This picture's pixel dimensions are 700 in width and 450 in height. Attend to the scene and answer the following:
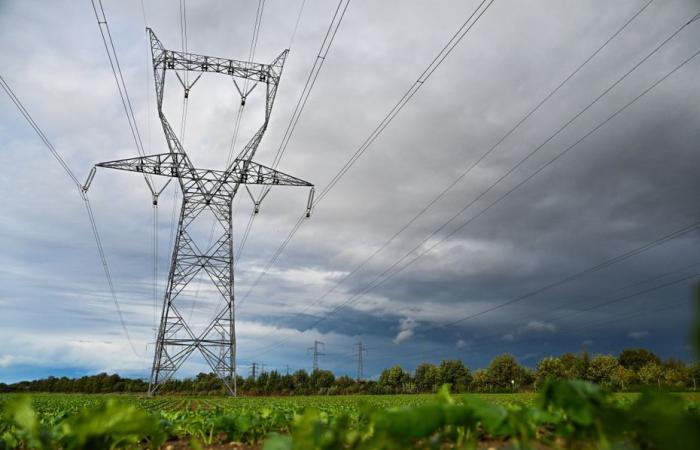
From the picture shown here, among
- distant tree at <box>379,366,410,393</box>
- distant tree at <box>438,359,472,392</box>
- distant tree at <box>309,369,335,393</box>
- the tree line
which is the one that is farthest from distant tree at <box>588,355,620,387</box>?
distant tree at <box>309,369,335,393</box>

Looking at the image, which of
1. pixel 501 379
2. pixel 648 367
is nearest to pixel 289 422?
pixel 648 367

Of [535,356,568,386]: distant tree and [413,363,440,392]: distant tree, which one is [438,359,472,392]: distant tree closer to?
[413,363,440,392]: distant tree

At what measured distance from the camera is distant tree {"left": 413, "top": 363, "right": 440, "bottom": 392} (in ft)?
382

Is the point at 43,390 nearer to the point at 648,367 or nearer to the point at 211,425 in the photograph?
the point at 211,425

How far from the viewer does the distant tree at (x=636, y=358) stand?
106 meters

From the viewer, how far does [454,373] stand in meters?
117

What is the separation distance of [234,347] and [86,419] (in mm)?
32248

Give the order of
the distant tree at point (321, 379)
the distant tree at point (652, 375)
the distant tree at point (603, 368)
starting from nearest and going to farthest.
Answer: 1. the distant tree at point (652, 375)
2. the distant tree at point (603, 368)
3. the distant tree at point (321, 379)

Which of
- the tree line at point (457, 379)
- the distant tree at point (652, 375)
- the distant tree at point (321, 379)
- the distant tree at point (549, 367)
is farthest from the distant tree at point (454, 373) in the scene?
the distant tree at point (652, 375)

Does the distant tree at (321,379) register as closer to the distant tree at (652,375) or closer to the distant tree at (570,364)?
the distant tree at (570,364)

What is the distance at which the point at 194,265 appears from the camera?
33.0 metres

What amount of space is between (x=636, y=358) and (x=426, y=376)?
172ft

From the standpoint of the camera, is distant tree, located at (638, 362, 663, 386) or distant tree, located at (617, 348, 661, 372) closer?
distant tree, located at (638, 362, 663, 386)

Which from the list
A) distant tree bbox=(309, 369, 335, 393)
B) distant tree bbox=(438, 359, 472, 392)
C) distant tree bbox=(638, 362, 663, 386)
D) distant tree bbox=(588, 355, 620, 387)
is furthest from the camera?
distant tree bbox=(438, 359, 472, 392)
